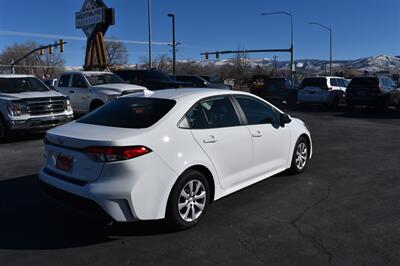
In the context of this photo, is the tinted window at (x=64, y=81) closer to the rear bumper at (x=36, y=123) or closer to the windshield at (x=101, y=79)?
the windshield at (x=101, y=79)

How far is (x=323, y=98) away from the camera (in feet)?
68.3

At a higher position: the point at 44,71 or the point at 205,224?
the point at 44,71

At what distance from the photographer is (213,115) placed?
4.99m

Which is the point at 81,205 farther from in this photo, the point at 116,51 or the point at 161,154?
the point at 116,51

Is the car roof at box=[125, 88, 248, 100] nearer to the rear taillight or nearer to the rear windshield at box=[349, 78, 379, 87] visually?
the rear taillight

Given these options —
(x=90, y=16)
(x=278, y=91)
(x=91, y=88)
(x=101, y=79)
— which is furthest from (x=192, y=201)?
(x=90, y=16)

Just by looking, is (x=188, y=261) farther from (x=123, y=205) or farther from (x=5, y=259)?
(x=5, y=259)

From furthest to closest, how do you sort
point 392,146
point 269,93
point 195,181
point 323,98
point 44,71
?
point 44,71 → point 269,93 → point 323,98 → point 392,146 → point 195,181

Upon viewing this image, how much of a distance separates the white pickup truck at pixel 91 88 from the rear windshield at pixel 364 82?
1167 cm

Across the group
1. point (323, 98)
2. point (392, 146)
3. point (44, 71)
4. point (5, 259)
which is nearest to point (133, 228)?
point (5, 259)

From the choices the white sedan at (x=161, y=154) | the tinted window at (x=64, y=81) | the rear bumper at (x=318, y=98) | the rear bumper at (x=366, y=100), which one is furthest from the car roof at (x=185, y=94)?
the rear bumper at (x=318, y=98)

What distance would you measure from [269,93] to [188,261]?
64.1 feet

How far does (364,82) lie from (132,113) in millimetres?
17836

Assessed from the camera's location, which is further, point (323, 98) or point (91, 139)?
point (323, 98)
